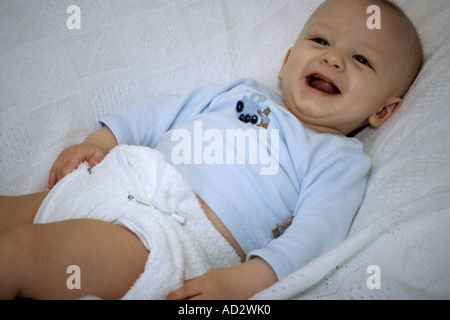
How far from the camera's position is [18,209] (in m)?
0.83

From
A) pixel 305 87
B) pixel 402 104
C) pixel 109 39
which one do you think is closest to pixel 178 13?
pixel 109 39

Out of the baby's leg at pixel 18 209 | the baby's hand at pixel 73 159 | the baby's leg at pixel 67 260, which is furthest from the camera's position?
the baby's hand at pixel 73 159

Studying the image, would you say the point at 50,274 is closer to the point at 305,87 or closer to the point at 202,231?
the point at 202,231

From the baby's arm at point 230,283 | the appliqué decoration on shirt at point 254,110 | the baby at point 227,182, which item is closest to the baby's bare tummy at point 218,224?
the baby at point 227,182

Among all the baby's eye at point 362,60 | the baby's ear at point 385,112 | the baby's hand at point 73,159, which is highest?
the baby's eye at point 362,60

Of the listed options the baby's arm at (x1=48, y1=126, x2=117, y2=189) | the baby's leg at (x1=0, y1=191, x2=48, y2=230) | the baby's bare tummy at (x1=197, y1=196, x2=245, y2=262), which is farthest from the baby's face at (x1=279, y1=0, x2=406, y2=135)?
the baby's leg at (x1=0, y1=191, x2=48, y2=230)

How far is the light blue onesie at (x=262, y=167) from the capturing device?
34.3 inches

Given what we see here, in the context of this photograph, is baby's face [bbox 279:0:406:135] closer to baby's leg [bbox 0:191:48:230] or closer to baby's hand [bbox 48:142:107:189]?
baby's hand [bbox 48:142:107:189]

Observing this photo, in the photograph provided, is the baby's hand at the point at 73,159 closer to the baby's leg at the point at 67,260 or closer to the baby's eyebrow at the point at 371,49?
the baby's leg at the point at 67,260

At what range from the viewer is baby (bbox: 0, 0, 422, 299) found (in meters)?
0.71

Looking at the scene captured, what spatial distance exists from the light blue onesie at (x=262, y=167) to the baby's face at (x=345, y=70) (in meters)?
0.06

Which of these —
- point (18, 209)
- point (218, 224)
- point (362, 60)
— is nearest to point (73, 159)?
point (18, 209)

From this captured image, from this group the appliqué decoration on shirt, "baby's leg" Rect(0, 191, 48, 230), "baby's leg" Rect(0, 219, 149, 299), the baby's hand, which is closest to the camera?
"baby's leg" Rect(0, 219, 149, 299)

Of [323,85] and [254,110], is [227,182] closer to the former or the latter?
[254,110]
